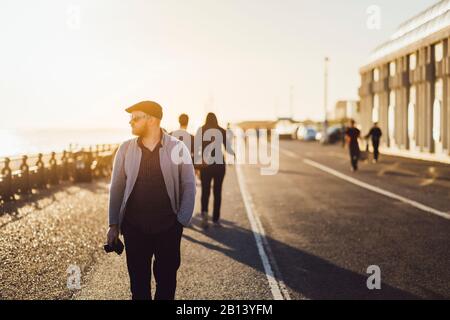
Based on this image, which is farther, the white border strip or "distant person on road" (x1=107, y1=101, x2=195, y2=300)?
the white border strip

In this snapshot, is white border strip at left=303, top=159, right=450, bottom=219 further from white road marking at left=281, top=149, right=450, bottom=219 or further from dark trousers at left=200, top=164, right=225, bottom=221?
dark trousers at left=200, top=164, right=225, bottom=221

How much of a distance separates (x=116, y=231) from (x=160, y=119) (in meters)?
0.95

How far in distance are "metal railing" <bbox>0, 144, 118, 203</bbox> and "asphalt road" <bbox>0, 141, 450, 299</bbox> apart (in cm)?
135

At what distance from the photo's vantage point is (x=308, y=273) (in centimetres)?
752

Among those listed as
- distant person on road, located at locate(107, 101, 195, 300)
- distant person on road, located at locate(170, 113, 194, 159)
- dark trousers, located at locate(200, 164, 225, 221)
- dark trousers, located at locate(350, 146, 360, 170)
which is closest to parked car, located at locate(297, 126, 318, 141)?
dark trousers, located at locate(350, 146, 360, 170)

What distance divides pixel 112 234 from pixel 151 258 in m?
0.36

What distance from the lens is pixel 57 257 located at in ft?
27.9

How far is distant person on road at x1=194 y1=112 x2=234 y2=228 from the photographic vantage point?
10609mm

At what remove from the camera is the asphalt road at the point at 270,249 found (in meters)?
6.74

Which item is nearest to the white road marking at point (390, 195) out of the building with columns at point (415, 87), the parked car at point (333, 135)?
the building with columns at point (415, 87)

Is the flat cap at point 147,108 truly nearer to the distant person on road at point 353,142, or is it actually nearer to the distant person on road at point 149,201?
the distant person on road at point 149,201

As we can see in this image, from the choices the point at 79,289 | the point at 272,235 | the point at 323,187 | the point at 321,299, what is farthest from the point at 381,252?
the point at 323,187

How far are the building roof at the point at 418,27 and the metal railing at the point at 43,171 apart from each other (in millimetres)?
23164
